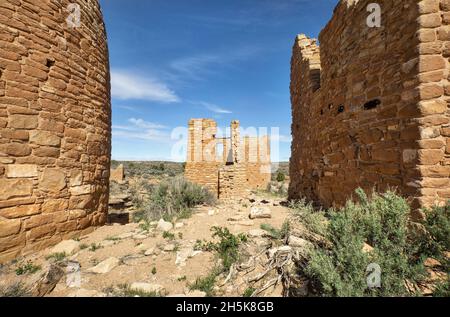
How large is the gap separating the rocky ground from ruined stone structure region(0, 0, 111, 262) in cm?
43

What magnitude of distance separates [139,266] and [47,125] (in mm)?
2656

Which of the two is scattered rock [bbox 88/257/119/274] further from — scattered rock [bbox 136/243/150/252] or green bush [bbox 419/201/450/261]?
green bush [bbox 419/201/450/261]

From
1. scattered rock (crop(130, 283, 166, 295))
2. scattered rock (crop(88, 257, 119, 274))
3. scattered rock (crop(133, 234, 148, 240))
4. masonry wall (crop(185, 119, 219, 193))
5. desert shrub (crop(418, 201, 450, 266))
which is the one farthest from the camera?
masonry wall (crop(185, 119, 219, 193))

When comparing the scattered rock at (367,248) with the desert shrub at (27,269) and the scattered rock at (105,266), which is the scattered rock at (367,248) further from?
the desert shrub at (27,269)

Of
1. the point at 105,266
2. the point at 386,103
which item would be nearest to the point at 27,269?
the point at 105,266

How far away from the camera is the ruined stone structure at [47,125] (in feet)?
10.8

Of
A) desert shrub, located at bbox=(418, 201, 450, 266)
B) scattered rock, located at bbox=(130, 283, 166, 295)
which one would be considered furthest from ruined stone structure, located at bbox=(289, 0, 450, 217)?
scattered rock, located at bbox=(130, 283, 166, 295)

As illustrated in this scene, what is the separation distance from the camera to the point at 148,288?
268 centimetres

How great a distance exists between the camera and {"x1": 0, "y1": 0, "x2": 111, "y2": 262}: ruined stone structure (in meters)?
3.29

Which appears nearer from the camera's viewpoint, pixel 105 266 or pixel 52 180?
pixel 105 266

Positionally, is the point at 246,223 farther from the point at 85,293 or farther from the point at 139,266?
the point at 85,293

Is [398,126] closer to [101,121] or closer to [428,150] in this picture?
[428,150]

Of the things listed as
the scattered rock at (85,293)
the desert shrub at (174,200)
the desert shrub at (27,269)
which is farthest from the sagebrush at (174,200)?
the scattered rock at (85,293)

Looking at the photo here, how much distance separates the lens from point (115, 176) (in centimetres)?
1769
